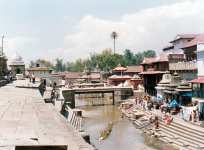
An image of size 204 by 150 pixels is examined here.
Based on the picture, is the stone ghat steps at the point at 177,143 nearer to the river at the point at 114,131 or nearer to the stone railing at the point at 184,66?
the river at the point at 114,131

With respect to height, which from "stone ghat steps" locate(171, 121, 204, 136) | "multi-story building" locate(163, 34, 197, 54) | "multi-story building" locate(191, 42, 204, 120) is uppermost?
"multi-story building" locate(163, 34, 197, 54)

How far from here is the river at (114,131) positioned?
118 feet

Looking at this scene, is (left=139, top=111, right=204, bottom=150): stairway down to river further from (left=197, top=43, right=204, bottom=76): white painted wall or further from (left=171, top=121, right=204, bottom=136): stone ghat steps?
(left=197, top=43, right=204, bottom=76): white painted wall

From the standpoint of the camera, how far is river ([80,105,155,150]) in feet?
118

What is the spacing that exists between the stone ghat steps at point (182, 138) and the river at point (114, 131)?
1.92 m

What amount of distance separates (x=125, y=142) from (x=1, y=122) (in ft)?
56.7

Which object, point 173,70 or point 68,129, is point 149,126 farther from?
point 68,129

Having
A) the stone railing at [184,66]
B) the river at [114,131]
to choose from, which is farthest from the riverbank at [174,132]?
the stone railing at [184,66]

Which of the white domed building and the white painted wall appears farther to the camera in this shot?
the white domed building

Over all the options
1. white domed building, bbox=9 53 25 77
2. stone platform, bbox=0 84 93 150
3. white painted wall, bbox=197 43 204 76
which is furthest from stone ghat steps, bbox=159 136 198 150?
white domed building, bbox=9 53 25 77

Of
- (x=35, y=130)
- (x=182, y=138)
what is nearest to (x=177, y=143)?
(x=182, y=138)

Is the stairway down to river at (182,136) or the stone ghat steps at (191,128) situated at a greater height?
the stone ghat steps at (191,128)

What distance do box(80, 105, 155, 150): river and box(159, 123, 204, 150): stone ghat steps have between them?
75.7 inches

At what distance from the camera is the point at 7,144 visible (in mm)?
14945
